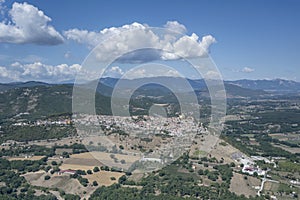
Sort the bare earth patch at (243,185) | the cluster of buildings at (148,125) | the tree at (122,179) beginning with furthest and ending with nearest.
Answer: the cluster of buildings at (148,125), the tree at (122,179), the bare earth patch at (243,185)

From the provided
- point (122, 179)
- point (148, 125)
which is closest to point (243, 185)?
point (122, 179)

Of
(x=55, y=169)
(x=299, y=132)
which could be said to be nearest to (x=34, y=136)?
(x=55, y=169)

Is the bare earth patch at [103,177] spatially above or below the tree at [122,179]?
below

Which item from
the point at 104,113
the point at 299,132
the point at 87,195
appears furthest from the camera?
the point at 299,132

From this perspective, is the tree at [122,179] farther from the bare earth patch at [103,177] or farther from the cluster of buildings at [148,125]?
the cluster of buildings at [148,125]

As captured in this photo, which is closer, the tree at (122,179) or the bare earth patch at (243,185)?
the bare earth patch at (243,185)

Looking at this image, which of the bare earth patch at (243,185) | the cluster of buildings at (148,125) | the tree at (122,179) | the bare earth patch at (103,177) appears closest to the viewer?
the bare earth patch at (243,185)

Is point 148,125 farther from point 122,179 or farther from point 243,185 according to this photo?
point 243,185

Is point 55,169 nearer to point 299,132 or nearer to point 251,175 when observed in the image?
point 251,175

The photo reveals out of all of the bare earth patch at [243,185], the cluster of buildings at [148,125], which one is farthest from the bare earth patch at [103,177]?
the bare earth patch at [243,185]

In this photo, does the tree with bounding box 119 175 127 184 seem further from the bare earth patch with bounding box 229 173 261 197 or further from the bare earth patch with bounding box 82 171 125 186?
the bare earth patch with bounding box 229 173 261 197

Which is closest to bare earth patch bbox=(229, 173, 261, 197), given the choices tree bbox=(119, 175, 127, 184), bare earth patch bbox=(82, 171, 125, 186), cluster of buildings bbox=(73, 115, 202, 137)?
tree bbox=(119, 175, 127, 184)
